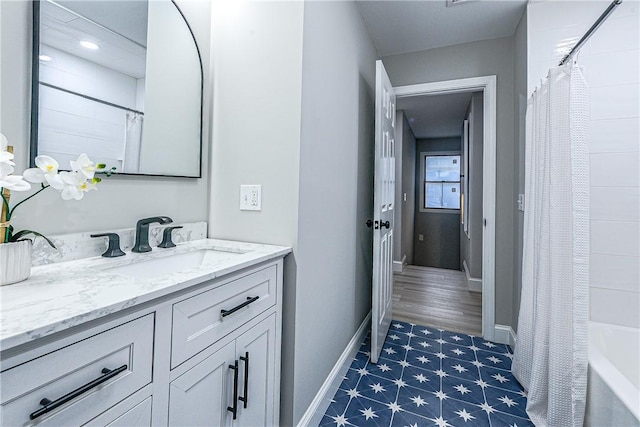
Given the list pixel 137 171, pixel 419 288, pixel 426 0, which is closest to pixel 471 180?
pixel 419 288

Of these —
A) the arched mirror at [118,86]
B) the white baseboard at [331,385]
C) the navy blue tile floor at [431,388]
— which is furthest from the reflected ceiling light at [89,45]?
the navy blue tile floor at [431,388]

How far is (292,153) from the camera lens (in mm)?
1324

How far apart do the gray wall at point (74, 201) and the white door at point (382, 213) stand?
109 cm

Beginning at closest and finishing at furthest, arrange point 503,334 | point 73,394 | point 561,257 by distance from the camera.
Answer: point 73,394 → point 561,257 → point 503,334

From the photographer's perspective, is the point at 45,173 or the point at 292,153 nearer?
the point at 45,173

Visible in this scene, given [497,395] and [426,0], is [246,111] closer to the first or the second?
[426,0]

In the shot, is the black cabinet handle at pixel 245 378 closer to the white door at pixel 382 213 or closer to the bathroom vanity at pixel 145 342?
the bathroom vanity at pixel 145 342

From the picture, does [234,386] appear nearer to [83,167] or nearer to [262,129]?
[83,167]

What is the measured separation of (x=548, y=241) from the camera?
1585 mm

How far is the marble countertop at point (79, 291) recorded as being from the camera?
525mm

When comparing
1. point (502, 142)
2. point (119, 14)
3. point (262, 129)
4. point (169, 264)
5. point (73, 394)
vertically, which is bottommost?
point (73, 394)

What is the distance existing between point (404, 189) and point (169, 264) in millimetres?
4593

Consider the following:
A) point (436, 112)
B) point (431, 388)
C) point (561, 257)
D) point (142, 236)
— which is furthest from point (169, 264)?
point (436, 112)

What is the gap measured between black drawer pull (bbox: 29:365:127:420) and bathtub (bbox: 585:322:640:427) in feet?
5.13
